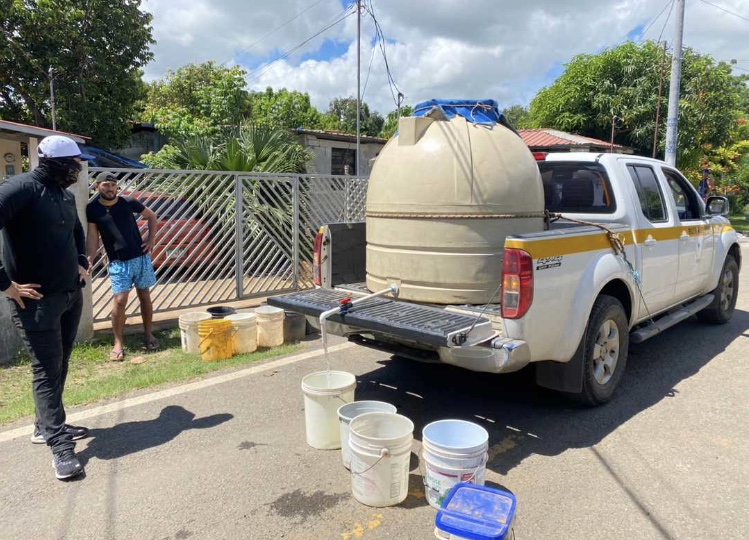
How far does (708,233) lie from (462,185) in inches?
156

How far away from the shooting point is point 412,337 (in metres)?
3.51

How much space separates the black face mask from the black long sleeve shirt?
0.11 feet

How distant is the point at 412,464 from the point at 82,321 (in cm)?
414

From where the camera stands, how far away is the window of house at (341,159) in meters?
19.3

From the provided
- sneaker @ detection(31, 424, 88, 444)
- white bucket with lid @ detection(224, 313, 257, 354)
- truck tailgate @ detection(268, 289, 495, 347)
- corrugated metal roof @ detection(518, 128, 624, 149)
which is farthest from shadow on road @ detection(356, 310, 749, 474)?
corrugated metal roof @ detection(518, 128, 624, 149)

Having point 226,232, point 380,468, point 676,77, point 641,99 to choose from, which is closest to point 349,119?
point 641,99

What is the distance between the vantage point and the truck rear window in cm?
507

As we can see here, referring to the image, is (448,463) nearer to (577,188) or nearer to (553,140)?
(577,188)

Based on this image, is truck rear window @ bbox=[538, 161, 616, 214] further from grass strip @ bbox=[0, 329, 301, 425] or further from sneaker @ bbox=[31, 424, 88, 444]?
sneaker @ bbox=[31, 424, 88, 444]

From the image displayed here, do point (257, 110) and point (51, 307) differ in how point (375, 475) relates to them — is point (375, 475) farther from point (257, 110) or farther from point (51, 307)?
point (257, 110)

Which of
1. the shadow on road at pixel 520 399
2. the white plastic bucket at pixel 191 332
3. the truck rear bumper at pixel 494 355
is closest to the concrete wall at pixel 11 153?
the white plastic bucket at pixel 191 332

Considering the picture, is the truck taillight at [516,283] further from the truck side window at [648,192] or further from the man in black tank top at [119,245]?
the man in black tank top at [119,245]

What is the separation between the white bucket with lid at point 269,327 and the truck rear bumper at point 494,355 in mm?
2875

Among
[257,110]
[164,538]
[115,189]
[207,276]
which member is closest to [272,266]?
[207,276]
